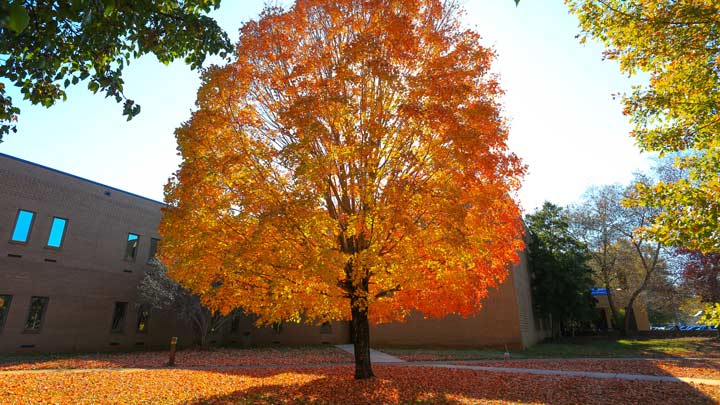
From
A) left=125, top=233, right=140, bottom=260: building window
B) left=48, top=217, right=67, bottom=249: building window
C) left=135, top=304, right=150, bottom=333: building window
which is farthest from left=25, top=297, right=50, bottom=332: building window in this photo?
left=135, top=304, right=150, bottom=333: building window

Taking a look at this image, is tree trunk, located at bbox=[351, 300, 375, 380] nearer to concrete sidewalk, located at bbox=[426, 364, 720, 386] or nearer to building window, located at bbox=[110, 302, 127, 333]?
concrete sidewalk, located at bbox=[426, 364, 720, 386]

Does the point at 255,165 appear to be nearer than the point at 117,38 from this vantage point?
No

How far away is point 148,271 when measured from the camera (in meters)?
26.1

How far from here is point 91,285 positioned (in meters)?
23.4

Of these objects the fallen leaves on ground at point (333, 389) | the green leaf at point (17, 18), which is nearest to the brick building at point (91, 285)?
the fallen leaves on ground at point (333, 389)

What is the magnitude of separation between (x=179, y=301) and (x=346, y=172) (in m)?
16.9

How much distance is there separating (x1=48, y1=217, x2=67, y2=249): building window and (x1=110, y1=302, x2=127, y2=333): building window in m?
5.16

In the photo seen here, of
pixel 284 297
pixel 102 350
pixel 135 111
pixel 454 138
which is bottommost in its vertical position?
pixel 102 350

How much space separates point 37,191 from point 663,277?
4831 cm

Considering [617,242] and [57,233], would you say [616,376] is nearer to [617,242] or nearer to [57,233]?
[57,233]

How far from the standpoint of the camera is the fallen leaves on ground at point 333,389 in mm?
9328

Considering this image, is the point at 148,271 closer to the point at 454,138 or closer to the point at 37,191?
the point at 37,191

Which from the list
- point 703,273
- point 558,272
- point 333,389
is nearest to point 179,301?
point 333,389

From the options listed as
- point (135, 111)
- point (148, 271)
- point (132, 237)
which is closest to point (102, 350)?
point (148, 271)
